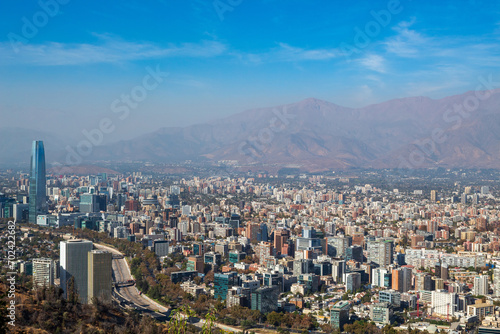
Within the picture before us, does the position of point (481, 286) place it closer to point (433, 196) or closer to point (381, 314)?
point (381, 314)

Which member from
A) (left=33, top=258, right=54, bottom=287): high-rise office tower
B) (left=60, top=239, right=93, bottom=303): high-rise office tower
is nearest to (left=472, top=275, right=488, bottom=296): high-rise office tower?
(left=60, top=239, right=93, bottom=303): high-rise office tower

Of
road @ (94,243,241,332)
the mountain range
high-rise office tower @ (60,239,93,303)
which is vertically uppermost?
the mountain range

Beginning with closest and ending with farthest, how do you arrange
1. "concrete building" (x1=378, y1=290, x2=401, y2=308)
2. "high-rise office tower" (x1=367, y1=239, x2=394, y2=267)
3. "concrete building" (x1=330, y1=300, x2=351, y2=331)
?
"concrete building" (x1=330, y1=300, x2=351, y2=331) < "concrete building" (x1=378, y1=290, x2=401, y2=308) < "high-rise office tower" (x1=367, y1=239, x2=394, y2=267)

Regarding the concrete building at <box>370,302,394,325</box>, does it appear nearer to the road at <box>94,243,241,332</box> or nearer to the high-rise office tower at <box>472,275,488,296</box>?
the road at <box>94,243,241,332</box>

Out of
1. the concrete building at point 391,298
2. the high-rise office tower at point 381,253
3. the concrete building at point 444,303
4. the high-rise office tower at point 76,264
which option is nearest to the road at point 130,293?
the high-rise office tower at point 76,264

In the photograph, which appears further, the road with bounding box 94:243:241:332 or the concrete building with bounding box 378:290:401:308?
the concrete building with bounding box 378:290:401:308

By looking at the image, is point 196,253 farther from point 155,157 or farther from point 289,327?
point 155,157
